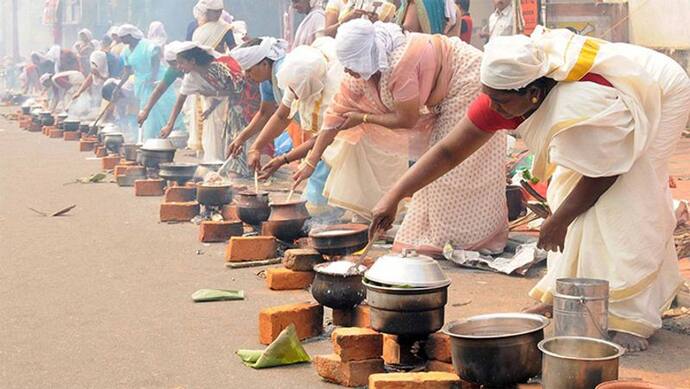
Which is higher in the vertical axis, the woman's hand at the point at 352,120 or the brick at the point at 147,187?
the woman's hand at the point at 352,120

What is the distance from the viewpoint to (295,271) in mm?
6473

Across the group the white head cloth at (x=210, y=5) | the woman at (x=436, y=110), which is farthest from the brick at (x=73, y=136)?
the woman at (x=436, y=110)

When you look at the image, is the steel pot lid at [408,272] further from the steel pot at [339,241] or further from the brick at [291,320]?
the steel pot at [339,241]

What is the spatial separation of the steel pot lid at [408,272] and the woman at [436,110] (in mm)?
2594

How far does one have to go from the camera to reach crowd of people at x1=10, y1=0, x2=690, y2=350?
4785mm

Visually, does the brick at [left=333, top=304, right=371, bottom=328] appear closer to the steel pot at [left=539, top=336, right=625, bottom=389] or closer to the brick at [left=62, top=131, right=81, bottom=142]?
the steel pot at [left=539, top=336, right=625, bottom=389]

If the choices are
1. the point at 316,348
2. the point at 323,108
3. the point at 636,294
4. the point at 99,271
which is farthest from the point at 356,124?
the point at 636,294

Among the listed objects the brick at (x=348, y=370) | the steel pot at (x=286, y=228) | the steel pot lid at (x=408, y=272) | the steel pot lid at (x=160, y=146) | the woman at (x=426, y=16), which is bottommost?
the brick at (x=348, y=370)

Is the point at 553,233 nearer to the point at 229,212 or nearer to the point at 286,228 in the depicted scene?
the point at 286,228

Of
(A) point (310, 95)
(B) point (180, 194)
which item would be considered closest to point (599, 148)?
(A) point (310, 95)

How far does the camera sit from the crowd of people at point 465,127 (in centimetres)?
479

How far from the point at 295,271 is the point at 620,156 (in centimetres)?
234

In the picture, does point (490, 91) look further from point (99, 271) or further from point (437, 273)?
point (99, 271)

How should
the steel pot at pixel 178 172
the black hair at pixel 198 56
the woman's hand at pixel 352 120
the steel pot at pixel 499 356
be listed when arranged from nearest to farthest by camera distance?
the steel pot at pixel 499 356 → the woman's hand at pixel 352 120 → the steel pot at pixel 178 172 → the black hair at pixel 198 56
